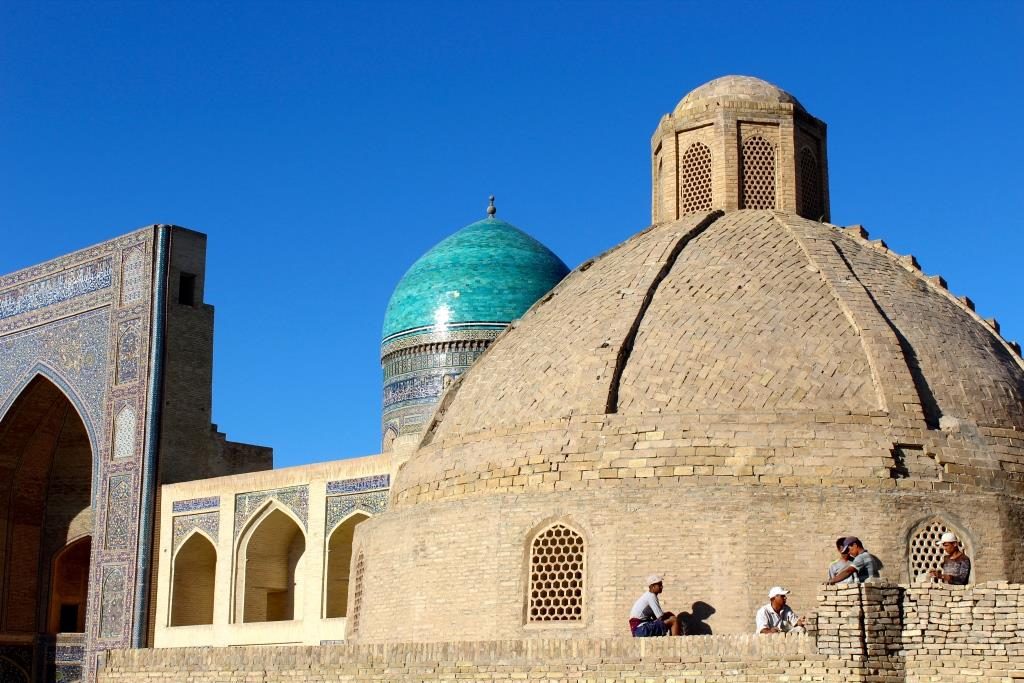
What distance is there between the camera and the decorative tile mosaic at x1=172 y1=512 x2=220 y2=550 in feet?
64.4

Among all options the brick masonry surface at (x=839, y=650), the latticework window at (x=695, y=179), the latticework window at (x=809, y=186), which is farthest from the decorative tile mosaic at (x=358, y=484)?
the brick masonry surface at (x=839, y=650)

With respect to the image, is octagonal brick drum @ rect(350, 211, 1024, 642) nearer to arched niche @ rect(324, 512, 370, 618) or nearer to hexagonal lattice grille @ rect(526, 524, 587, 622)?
hexagonal lattice grille @ rect(526, 524, 587, 622)

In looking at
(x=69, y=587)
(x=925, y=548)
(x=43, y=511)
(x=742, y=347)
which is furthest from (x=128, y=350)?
(x=925, y=548)

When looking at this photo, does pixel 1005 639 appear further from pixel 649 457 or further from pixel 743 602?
pixel 649 457

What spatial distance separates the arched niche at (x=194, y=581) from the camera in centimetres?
2006

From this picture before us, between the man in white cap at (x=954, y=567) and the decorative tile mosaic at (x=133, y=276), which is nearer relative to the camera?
the man in white cap at (x=954, y=567)

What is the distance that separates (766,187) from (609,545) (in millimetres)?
5448

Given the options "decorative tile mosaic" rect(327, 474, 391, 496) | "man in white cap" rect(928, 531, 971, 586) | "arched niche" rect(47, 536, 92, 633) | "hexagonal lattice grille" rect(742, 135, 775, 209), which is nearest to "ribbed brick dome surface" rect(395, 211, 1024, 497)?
"hexagonal lattice grille" rect(742, 135, 775, 209)

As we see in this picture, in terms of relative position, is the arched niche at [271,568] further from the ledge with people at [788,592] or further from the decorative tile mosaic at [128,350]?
the ledge with people at [788,592]

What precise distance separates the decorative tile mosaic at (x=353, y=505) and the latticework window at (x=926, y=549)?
7920 mm

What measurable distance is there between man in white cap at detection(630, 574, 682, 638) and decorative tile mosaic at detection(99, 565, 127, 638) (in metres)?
11.7

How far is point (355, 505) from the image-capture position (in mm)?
17844

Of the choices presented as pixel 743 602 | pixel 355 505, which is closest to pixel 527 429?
pixel 743 602

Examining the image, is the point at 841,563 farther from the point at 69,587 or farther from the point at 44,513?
the point at 69,587
